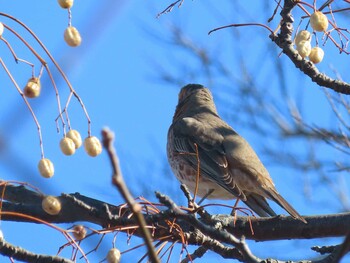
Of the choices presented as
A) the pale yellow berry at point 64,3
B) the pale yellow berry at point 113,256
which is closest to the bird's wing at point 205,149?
the pale yellow berry at point 64,3

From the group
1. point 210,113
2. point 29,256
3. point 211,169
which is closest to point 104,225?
point 29,256

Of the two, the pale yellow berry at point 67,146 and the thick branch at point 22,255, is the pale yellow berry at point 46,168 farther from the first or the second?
the thick branch at point 22,255

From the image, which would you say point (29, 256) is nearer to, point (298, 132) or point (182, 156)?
point (182, 156)

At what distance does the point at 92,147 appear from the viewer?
281cm

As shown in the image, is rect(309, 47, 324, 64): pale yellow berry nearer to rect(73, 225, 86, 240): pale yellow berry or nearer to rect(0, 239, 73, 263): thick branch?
rect(73, 225, 86, 240): pale yellow berry

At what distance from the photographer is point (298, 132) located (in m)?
9.02

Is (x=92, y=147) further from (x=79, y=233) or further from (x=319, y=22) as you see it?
(x=319, y=22)

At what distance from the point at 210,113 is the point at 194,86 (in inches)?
27.9

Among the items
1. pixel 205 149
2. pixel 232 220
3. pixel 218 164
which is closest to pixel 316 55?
pixel 232 220

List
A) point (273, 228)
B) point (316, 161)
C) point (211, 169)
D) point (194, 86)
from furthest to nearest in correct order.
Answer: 1. point (316, 161)
2. point (194, 86)
3. point (211, 169)
4. point (273, 228)

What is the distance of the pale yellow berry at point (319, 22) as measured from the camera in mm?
3094

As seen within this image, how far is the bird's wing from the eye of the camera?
5.51 meters

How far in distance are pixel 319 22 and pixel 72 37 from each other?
99cm

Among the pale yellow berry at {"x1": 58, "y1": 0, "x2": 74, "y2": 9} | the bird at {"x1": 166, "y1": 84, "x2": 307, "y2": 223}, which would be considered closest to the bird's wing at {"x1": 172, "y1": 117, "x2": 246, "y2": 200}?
the bird at {"x1": 166, "y1": 84, "x2": 307, "y2": 223}
